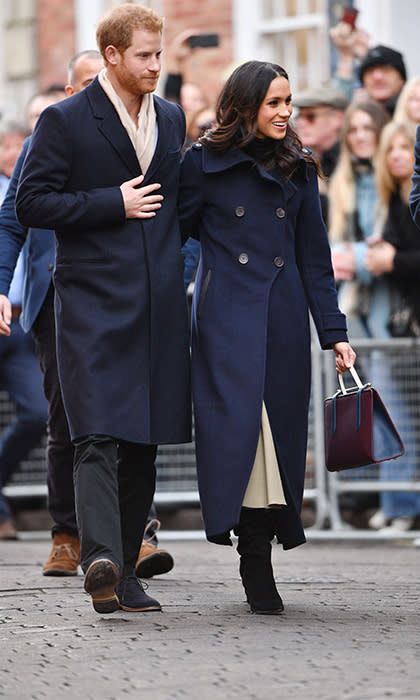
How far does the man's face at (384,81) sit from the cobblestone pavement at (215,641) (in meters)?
3.69

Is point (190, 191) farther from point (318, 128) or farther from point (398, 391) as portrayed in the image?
point (318, 128)

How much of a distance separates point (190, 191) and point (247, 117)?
0.34 m

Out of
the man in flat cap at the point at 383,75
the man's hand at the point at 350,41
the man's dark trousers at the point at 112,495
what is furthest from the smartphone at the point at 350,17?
the man's dark trousers at the point at 112,495

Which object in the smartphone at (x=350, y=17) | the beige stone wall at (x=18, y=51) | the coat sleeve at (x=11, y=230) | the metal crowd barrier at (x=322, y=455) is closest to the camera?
the coat sleeve at (x=11, y=230)

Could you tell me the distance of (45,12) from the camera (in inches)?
570

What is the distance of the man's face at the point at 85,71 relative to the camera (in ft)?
22.4

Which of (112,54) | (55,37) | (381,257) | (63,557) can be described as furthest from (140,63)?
(55,37)

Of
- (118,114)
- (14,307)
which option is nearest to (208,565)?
(14,307)

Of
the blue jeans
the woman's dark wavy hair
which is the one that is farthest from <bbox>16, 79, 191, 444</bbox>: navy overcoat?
the blue jeans

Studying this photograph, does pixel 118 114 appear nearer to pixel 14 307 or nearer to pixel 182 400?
pixel 182 400

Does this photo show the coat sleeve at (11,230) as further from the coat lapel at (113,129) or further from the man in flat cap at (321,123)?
the man in flat cap at (321,123)

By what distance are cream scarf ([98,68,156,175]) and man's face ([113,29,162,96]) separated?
0.07m

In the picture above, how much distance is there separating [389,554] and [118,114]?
3528mm

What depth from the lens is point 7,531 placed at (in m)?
9.33
